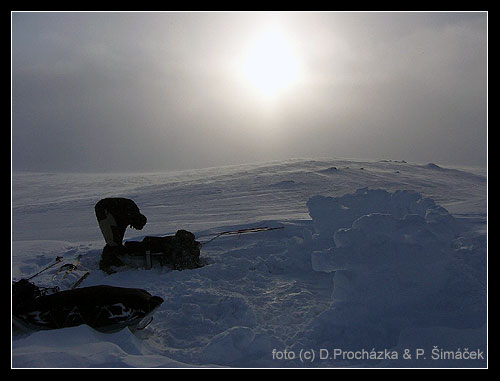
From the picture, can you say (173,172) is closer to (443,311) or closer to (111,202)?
(111,202)

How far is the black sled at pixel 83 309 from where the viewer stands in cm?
520

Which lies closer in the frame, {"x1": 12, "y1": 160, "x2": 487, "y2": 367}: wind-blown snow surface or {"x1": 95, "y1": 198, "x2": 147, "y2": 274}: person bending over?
{"x1": 12, "y1": 160, "x2": 487, "y2": 367}: wind-blown snow surface

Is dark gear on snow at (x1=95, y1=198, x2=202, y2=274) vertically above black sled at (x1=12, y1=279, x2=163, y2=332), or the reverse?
dark gear on snow at (x1=95, y1=198, x2=202, y2=274)

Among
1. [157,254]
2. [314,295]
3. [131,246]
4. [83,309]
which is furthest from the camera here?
[131,246]

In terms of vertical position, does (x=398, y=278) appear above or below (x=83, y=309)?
above

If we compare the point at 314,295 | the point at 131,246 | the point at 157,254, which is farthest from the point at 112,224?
the point at 314,295

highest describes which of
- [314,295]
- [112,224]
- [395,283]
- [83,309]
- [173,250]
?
[112,224]

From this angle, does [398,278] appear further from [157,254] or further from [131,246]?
[131,246]

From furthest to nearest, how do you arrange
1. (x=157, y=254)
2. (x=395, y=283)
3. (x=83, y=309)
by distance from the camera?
(x=157, y=254)
(x=395, y=283)
(x=83, y=309)

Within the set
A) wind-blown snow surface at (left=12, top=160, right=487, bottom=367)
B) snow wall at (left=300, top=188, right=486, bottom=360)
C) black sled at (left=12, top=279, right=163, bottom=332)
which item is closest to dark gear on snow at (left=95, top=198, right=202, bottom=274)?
wind-blown snow surface at (left=12, top=160, right=487, bottom=367)

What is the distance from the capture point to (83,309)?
522 centimetres

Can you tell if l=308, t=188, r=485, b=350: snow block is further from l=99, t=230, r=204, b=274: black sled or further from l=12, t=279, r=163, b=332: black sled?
l=99, t=230, r=204, b=274: black sled

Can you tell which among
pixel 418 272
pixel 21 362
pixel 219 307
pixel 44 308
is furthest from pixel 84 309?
pixel 418 272

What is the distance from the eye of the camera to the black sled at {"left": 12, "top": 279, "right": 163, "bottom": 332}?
17.1 feet
